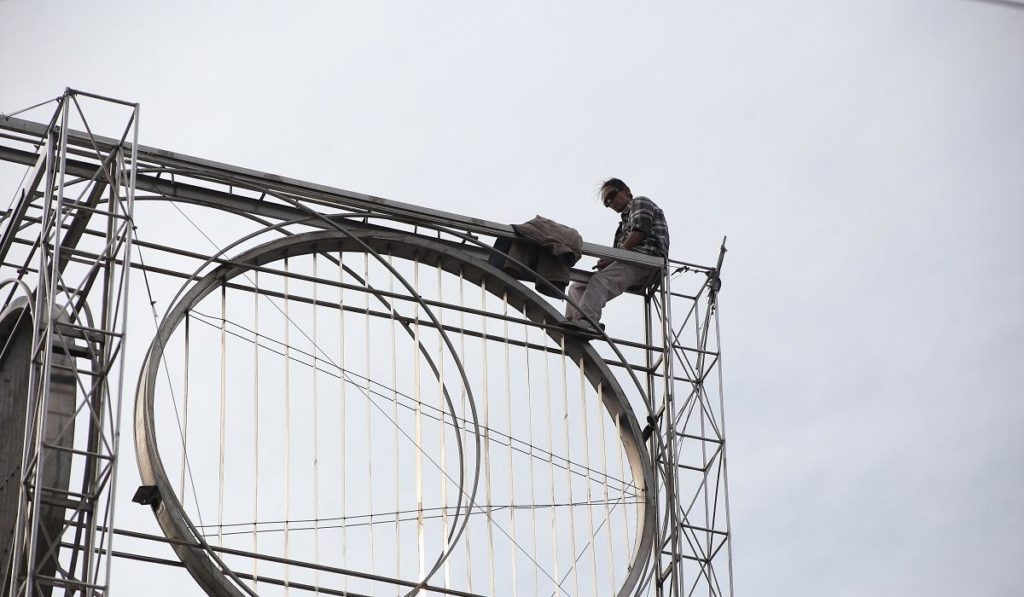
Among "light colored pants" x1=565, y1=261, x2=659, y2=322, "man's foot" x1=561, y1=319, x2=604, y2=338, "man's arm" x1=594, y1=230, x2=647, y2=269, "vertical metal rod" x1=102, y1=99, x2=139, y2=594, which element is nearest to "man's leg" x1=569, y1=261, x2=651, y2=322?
"light colored pants" x1=565, y1=261, x2=659, y2=322

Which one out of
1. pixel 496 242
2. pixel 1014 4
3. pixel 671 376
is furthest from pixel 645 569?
pixel 1014 4

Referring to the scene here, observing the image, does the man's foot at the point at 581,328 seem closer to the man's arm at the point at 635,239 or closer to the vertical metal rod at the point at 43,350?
the man's arm at the point at 635,239

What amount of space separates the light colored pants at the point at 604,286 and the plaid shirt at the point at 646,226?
33 cm

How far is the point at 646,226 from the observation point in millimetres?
24312

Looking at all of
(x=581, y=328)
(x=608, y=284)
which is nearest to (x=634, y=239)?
(x=608, y=284)

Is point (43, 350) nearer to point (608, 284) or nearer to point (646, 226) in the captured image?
point (608, 284)

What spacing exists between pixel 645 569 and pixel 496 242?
3.88 m

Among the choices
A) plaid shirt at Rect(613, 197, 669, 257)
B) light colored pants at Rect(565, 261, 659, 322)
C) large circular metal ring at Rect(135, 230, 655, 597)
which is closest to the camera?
large circular metal ring at Rect(135, 230, 655, 597)

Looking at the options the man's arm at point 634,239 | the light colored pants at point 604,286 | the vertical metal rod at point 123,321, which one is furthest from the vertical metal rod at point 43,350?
the man's arm at point 634,239

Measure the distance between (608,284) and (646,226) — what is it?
38.0 inches

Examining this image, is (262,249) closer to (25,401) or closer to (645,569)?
(25,401)

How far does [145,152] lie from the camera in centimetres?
2130

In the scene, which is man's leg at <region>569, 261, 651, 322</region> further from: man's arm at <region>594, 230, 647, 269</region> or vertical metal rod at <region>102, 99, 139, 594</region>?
vertical metal rod at <region>102, 99, 139, 594</region>

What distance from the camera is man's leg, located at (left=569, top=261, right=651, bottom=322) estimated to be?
23625 mm
